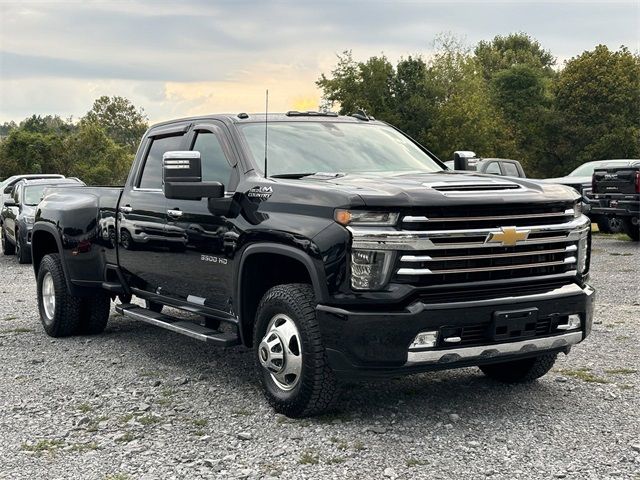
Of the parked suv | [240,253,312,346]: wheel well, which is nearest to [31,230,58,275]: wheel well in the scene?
[240,253,312,346]: wheel well

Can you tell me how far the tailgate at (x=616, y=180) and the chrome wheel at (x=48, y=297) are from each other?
11.7 meters

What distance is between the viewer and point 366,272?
189 inches

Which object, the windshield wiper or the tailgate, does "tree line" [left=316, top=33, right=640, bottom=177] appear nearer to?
the tailgate

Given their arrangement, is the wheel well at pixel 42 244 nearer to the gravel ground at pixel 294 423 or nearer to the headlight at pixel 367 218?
the gravel ground at pixel 294 423

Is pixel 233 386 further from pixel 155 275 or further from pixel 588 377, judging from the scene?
pixel 588 377

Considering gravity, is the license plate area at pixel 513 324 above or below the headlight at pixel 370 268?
below

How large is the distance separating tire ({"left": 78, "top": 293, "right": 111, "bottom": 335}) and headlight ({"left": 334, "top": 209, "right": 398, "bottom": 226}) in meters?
Result: 4.28

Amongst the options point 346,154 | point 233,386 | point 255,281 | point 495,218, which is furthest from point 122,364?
point 495,218

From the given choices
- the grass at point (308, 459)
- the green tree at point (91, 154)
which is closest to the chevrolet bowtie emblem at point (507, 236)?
the grass at point (308, 459)

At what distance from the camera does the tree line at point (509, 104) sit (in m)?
55.9

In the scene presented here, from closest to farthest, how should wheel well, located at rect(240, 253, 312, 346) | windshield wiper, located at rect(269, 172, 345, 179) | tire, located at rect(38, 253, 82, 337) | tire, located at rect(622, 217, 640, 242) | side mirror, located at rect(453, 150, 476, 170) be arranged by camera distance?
wheel well, located at rect(240, 253, 312, 346) < windshield wiper, located at rect(269, 172, 345, 179) < side mirror, located at rect(453, 150, 476, 170) < tire, located at rect(38, 253, 82, 337) < tire, located at rect(622, 217, 640, 242)

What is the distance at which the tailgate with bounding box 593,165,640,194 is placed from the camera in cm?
1633

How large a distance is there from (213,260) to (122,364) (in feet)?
5.66

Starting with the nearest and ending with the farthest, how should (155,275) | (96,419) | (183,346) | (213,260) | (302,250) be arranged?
→ (302,250)
(96,419)
(213,260)
(155,275)
(183,346)
